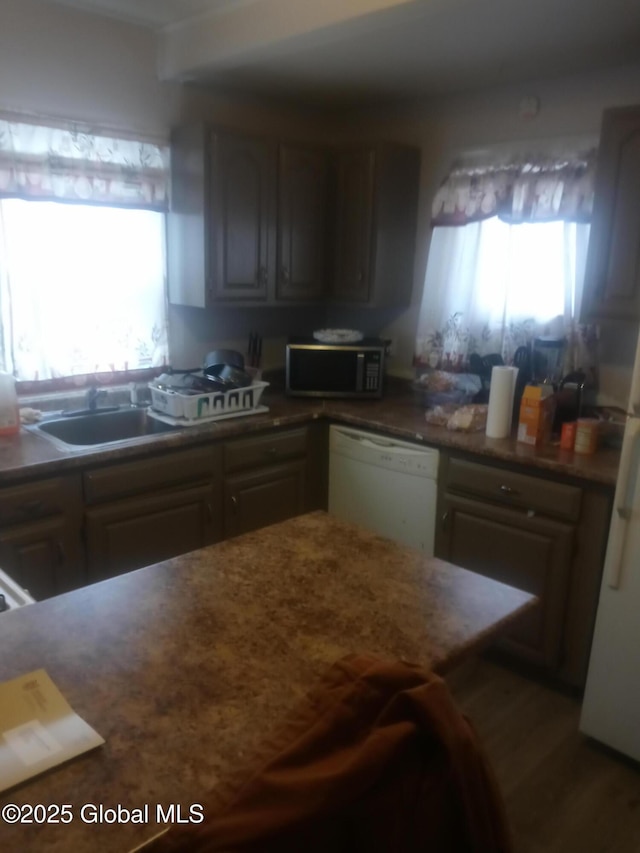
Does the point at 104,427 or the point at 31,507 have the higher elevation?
the point at 104,427

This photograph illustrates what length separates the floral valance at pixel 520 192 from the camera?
2754mm

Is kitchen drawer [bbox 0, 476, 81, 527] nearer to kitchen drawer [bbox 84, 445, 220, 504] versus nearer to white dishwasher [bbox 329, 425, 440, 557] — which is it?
kitchen drawer [bbox 84, 445, 220, 504]

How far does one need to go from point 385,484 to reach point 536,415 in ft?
2.35

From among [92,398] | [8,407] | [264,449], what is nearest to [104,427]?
[92,398]

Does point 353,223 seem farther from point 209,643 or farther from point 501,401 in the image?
point 209,643

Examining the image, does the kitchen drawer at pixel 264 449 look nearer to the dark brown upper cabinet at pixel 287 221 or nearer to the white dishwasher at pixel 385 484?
the white dishwasher at pixel 385 484

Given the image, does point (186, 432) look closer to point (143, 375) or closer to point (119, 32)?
point (143, 375)

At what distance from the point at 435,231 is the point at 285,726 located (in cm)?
291

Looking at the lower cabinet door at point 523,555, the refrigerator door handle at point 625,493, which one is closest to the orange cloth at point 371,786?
the refrigerator door handle at point 625,493

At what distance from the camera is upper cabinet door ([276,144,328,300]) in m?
3.20

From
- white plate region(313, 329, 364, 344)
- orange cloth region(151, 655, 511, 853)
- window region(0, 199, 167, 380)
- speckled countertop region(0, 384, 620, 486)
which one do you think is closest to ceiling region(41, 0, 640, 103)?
window region(0, 199, 167, 380)

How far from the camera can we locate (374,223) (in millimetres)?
3250

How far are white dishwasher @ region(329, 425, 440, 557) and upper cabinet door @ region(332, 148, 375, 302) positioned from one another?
0.78 m

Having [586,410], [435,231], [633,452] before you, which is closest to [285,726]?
[633,452]
